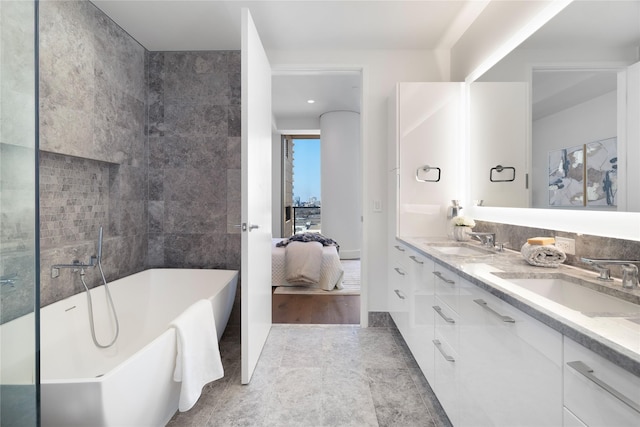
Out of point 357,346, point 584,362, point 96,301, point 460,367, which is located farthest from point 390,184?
point 96,301

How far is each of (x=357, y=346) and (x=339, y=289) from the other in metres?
1.51

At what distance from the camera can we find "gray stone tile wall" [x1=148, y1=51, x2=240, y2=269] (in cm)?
270

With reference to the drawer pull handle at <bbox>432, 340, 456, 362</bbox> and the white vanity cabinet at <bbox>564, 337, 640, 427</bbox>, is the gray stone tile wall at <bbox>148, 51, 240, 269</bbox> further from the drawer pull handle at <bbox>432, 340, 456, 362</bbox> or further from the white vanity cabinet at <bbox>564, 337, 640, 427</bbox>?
the white vanity cabinet at <bbox>564, 337, 640, 427</bbox>

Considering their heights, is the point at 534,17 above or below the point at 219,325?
above

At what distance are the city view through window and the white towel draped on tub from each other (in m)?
5.47

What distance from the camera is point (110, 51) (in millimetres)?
2252

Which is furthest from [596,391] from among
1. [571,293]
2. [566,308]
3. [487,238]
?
[487,238]

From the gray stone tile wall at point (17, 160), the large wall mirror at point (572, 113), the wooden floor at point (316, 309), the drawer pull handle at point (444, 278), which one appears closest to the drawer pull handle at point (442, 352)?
the drawer pull handle at point (444, 278)

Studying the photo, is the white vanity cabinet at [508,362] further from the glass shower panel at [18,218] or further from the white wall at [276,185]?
the white wall at [276,185]

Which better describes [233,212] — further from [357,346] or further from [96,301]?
A: [357,346]

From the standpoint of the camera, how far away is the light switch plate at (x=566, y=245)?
1.36 meters

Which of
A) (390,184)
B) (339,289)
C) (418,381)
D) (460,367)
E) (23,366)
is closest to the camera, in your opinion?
(23,366)

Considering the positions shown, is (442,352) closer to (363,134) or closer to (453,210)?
(453,210)

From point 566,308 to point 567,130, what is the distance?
1011 mm
